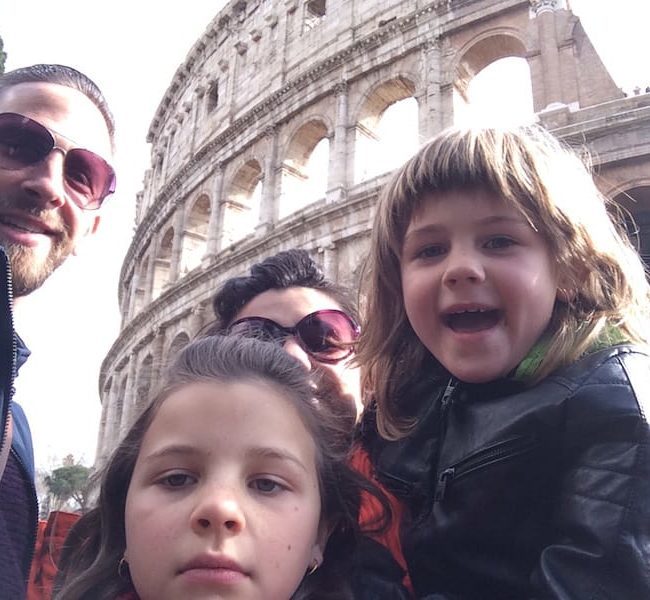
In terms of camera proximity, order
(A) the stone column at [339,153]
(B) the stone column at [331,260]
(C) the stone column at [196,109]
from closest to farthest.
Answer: (B) the stone column at [331,260], (A) the stone column at [339,153], (C) the stone column at [196,109]

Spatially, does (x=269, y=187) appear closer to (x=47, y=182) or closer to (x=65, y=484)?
(x=47, y=182)

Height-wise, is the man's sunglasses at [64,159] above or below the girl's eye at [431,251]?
above

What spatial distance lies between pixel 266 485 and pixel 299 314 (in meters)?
1.42

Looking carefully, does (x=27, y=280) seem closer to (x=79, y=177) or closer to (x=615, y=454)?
(x=79, y=177)

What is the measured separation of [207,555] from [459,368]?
89 centimetres

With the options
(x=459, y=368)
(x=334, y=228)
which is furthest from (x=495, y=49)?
(x=459, y=368)

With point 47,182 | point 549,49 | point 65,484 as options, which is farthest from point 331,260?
point 65,484

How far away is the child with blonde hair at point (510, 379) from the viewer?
4.62 feet

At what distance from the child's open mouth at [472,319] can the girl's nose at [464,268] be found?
104 mm

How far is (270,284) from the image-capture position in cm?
309

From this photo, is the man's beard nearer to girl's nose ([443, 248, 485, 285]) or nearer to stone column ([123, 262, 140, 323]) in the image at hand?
girl's nose ([443, 248, 485, 285])

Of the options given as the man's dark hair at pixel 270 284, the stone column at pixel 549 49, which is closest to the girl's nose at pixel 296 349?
the man's dark hair at pixel 270 284

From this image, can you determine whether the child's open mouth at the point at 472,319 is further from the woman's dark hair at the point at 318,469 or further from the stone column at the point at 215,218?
the stone column at the point at 215,218

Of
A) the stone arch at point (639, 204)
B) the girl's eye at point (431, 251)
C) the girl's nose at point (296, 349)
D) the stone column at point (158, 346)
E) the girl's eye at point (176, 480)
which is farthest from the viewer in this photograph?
the stone column at point (158, 346)
